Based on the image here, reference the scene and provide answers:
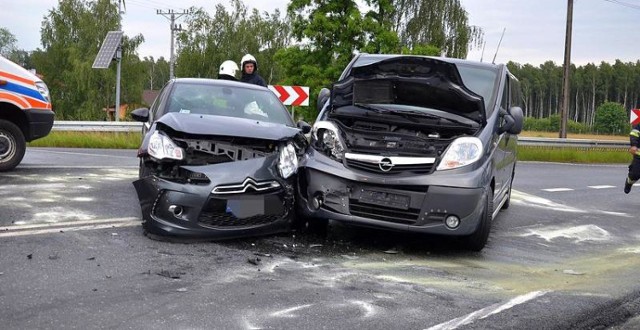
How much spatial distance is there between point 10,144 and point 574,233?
8.07 m

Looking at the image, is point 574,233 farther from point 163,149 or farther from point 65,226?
point 65,226

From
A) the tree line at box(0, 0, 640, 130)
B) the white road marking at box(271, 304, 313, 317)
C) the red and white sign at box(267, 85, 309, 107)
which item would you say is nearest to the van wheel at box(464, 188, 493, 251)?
the white road marking at box(271, 304, 313, 317)

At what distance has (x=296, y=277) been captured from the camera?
196 inches

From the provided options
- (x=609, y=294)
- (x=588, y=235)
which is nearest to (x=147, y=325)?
(x=609, y=294)

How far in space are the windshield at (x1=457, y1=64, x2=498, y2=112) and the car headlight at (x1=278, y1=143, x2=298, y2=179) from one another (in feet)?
6.86

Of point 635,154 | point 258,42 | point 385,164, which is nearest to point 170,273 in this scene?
point 385,164

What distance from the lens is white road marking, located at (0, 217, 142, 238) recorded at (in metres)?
5.88

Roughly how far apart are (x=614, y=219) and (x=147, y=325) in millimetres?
7615

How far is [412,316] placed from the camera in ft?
13.7

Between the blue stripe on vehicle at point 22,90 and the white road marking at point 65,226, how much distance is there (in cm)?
399

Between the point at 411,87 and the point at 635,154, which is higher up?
the point at 411,87

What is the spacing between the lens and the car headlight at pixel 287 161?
6.23m

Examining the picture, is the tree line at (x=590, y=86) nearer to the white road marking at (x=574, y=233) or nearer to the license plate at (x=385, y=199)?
the white road marking at (x=574, y=233)

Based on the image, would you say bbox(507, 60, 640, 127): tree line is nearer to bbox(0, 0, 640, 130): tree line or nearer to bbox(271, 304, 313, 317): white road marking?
bbox(0, 0, 640, 130): tree line
